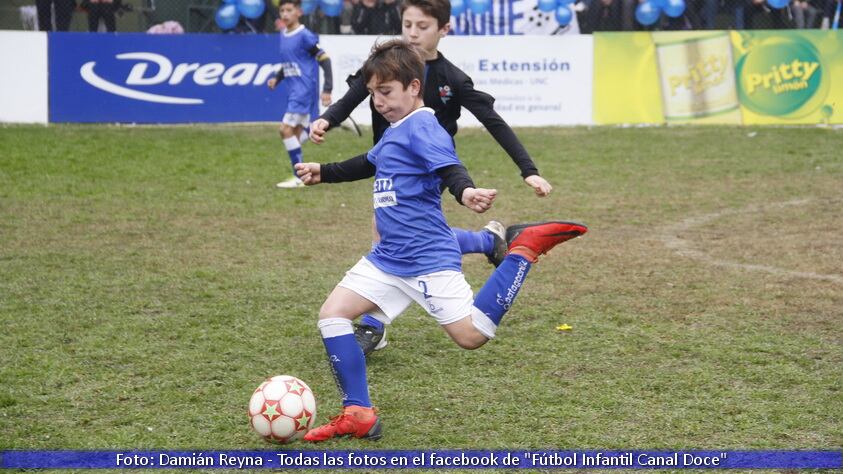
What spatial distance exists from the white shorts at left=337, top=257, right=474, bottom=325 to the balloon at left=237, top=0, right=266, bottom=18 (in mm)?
12596

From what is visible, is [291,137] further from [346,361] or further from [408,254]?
[346,361]

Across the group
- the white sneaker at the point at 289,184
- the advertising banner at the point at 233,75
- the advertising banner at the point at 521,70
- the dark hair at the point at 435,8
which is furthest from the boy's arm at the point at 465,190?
the advertising banner at the point at 521,70

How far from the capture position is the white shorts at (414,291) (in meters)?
4.49

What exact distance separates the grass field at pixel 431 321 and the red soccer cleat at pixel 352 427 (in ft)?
0.19

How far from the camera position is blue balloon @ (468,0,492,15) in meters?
16.9

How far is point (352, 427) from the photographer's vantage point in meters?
4.35

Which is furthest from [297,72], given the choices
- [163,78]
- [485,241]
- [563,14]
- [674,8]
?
[674,8]

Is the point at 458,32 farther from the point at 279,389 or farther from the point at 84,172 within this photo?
the point at 279,389

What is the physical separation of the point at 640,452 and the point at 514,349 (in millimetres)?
1518

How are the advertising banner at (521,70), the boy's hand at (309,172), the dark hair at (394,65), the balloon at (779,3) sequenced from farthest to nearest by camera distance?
the balloon at (779,3) < the advertising banner at (521,70) < the boy's hand at (309,172) < the dark hair at (394,65)

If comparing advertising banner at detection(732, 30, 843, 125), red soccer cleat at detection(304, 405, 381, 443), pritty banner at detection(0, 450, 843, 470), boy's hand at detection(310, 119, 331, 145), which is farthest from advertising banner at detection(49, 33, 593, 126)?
pritty banner at detection(0, 450, 843, 470)

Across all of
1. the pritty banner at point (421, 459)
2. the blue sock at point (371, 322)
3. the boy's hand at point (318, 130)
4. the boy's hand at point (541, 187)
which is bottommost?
the blue sock at point (371, 322)

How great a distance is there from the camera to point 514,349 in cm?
568

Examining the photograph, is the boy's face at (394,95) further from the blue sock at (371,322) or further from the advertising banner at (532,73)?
the advertising banner at (532,73)
